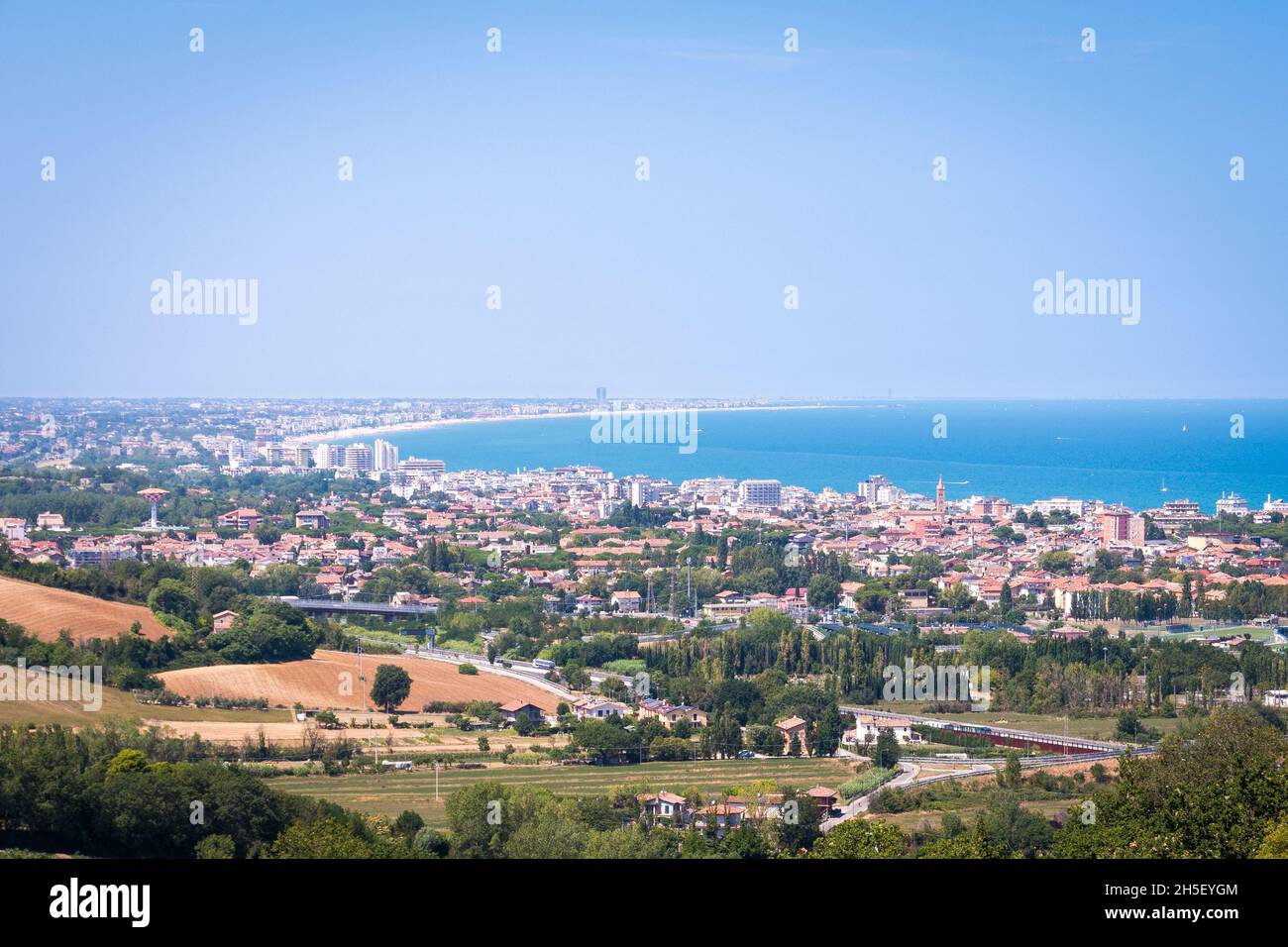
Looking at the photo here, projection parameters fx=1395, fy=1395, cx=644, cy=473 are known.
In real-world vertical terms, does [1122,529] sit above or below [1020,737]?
above

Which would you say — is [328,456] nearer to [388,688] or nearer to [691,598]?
[691,598]

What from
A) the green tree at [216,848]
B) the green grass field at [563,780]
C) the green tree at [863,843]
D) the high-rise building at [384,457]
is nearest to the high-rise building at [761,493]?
the high-rise building at [384,457]

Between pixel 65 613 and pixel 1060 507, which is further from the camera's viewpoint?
pixel 1060 507

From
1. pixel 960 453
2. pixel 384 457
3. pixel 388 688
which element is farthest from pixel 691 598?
pixel 960 453

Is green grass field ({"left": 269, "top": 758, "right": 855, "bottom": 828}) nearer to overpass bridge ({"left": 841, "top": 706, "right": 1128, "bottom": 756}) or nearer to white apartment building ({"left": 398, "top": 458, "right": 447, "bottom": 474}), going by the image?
overpass bridge ({"left": 841, "top": 706, "right": 1128, "bottom": 756})

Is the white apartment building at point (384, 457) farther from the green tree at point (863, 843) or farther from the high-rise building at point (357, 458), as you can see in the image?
the green tree at point (863, 843)
